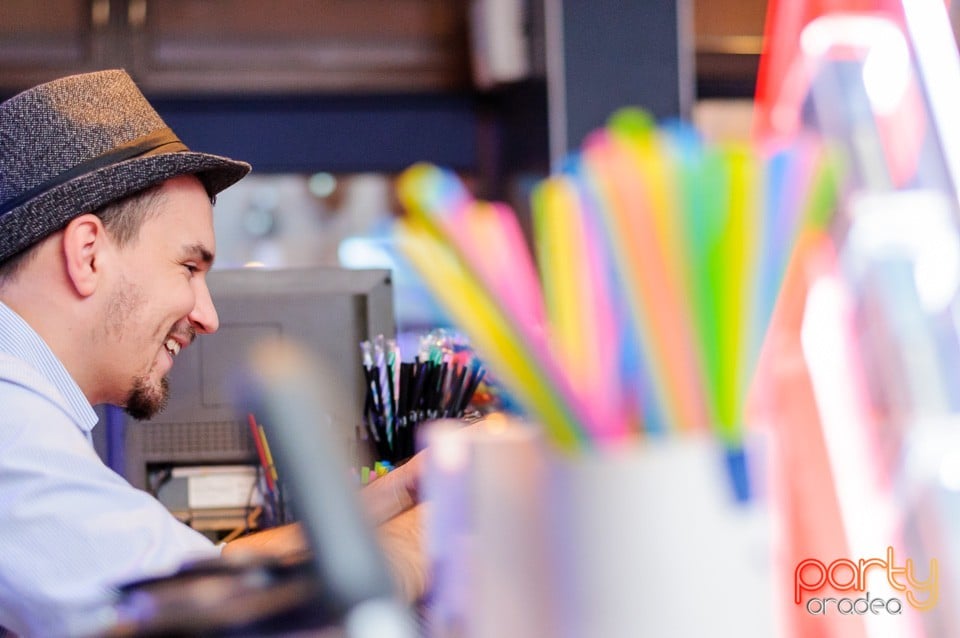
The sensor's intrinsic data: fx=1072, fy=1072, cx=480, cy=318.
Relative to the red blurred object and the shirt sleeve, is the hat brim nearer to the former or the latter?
the shirt sleeve

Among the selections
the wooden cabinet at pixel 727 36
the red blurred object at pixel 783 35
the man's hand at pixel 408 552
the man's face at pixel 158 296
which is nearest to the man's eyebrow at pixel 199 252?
the man's face at pixel 158 296

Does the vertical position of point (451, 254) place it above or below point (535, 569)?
above

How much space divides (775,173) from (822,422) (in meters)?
2.05

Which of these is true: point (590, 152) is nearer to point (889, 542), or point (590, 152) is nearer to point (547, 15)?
point (889, 542)

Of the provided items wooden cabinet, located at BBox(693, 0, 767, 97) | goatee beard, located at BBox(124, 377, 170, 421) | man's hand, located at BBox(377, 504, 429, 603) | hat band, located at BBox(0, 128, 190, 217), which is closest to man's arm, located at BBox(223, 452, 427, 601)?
man's hand, located at BBox(377, 504, 429, 603)

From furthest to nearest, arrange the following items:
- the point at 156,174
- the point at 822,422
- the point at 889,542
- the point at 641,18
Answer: the point at 641,18 < the point at 822,422 < the point at 889,542 < the point at 156,174

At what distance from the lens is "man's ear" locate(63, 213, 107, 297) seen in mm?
1201

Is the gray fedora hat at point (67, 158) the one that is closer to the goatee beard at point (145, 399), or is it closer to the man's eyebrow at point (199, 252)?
the man's eyebrow at point (199, 252)

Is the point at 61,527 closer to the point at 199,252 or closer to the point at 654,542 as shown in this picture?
the point at 199,252

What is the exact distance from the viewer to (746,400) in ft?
1.26

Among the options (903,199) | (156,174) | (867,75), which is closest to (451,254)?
(156,174)

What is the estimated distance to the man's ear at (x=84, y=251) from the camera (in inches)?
47.3

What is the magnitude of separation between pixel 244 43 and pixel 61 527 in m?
2.11

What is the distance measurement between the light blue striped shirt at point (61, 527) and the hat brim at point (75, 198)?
0.75 feet
